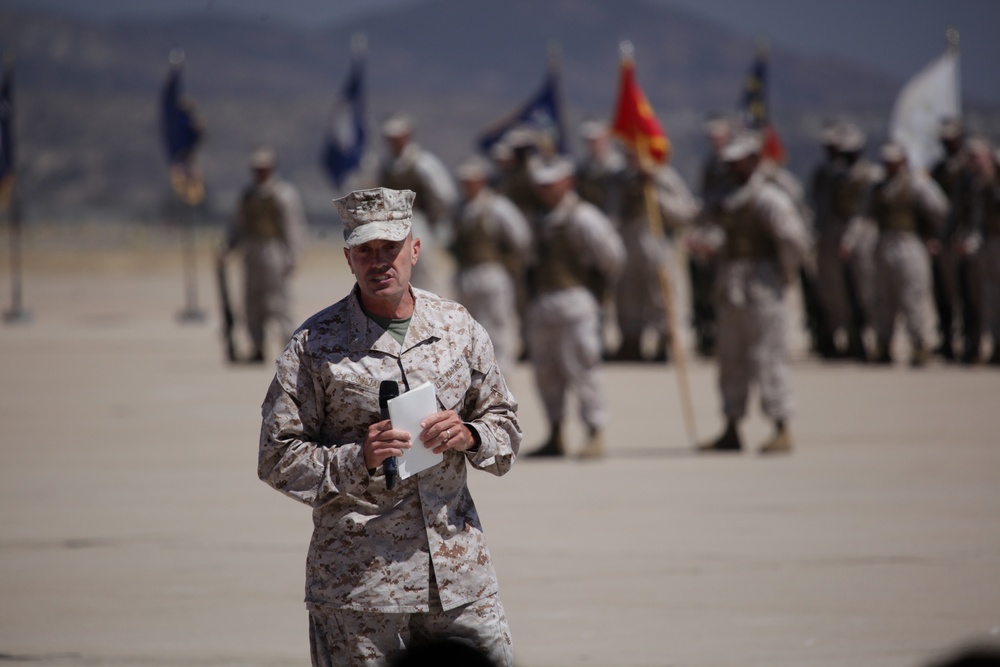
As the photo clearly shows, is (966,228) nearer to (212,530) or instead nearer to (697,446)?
(697,446)

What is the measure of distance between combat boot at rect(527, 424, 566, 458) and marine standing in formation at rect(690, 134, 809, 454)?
1248 millimetres

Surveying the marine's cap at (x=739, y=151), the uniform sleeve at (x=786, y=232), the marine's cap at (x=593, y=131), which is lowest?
the uniform sleeve at (x=786, y=232)

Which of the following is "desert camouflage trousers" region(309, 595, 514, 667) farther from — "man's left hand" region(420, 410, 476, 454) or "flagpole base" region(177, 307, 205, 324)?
"flagpole base" region(177, 307, 205, 324)

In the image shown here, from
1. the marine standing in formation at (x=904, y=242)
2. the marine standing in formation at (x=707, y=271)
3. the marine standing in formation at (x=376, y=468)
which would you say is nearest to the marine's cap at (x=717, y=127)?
the marine standing in formation at (x=707, y=271)

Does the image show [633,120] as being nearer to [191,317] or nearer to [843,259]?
[843,259]

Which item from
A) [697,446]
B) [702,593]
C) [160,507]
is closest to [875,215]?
[697,446]

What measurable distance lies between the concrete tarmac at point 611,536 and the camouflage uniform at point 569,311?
0.52m

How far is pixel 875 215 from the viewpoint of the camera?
19.1m

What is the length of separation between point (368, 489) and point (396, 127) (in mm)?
13735

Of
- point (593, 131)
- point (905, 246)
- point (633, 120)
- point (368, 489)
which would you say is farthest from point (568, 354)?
point (593, 131)

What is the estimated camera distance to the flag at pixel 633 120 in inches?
578

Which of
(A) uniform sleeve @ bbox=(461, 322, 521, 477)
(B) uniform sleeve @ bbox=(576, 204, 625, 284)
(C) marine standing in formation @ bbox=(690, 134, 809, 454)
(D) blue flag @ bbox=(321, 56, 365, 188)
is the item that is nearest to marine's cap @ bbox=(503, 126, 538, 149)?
(D) blue flag @ bbox=(321, 56, 365, 188)

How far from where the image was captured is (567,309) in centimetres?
1252

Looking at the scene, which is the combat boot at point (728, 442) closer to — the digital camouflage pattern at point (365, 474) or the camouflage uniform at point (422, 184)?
the camouflage uniform at point (422, 184)
